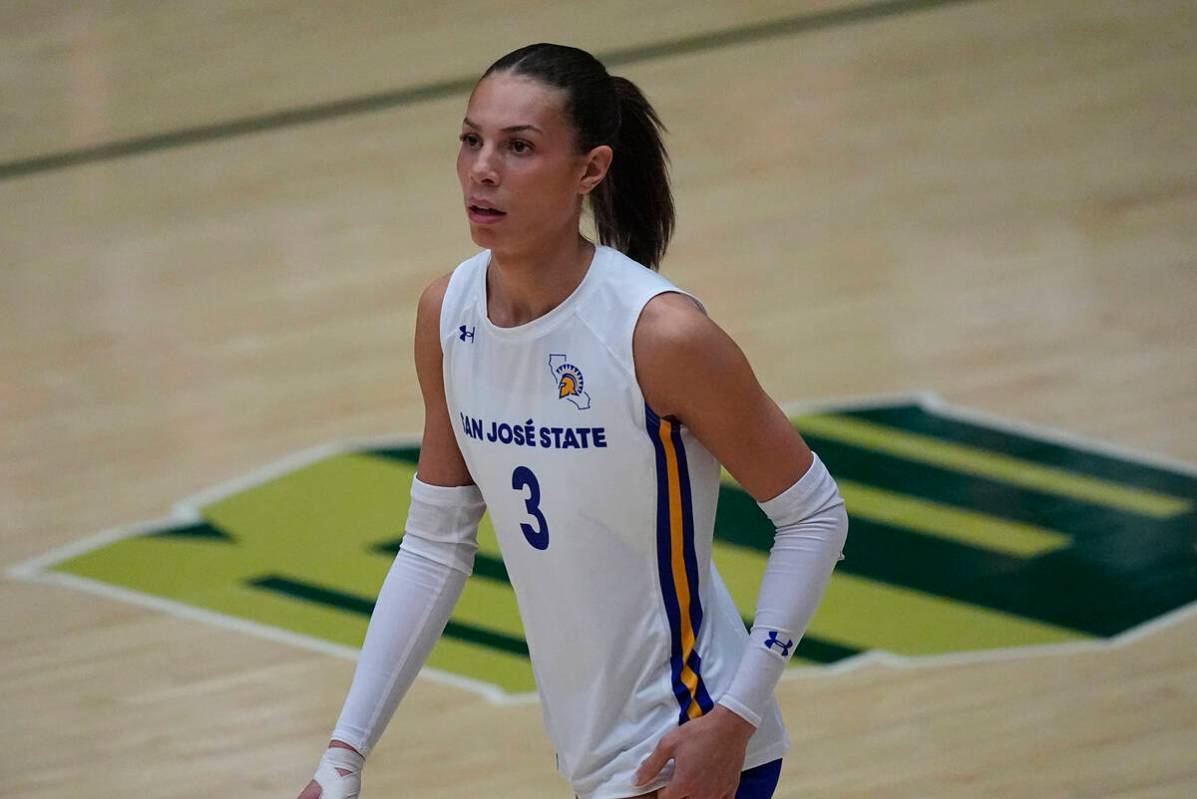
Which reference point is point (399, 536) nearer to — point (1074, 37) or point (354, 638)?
point (354, 638)

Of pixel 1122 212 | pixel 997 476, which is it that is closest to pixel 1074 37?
pixel 1122 212

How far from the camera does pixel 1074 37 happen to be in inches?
274

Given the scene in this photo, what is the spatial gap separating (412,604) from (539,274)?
1.55 feet

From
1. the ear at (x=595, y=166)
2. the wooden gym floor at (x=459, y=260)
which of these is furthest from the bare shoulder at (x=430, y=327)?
the wooden gym floor at (x=459, y=260)

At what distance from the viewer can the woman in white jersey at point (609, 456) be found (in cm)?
203

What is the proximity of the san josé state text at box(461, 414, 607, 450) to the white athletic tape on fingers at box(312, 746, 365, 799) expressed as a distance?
0.42 meters

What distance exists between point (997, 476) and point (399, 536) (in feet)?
4.80

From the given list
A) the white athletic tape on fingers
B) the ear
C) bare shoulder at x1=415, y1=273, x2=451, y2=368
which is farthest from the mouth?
the white athletic tape on fingers

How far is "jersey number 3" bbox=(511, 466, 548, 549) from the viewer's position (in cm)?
211

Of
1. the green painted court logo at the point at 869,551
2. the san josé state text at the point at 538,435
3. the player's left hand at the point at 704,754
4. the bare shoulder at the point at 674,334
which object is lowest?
the green painted court logo at the point at 869,551

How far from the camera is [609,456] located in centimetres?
206

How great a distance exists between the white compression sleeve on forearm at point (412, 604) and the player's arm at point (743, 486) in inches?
14.4

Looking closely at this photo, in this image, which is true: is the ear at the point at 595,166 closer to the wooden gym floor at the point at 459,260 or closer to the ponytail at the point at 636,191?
the ponytail at the point at 636,191

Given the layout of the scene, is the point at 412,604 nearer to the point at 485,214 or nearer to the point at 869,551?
the point at 485,214
